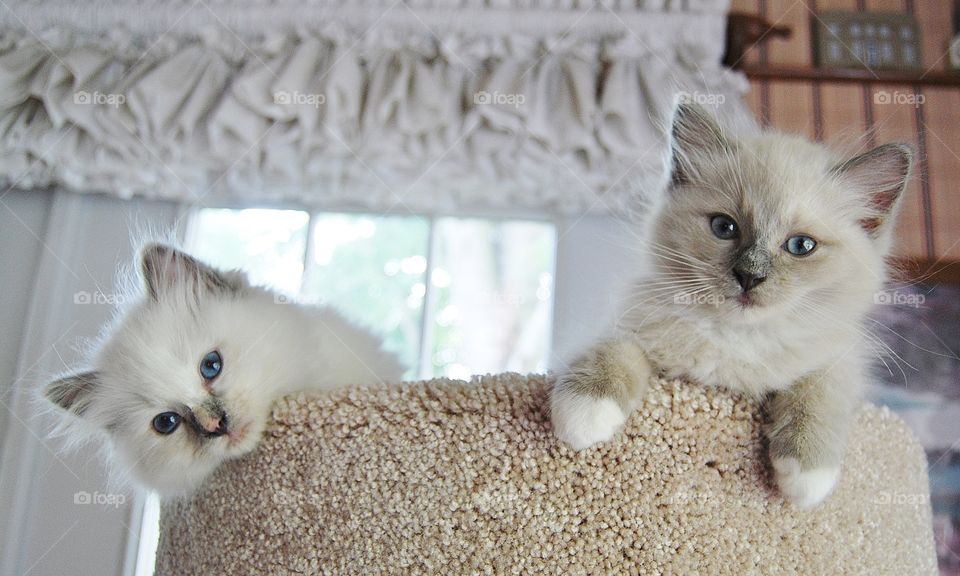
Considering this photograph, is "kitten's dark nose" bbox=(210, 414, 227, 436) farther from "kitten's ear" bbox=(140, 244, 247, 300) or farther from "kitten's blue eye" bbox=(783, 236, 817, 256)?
"kitten's blue eye" bbox=(783, 236, 817, 256)

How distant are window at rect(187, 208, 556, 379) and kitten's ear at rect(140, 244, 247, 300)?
4.11 ft

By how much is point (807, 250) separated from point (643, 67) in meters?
1.47

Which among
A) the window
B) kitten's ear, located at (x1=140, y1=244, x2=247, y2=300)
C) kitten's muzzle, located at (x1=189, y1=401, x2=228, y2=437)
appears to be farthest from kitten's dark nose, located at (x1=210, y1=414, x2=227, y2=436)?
the window

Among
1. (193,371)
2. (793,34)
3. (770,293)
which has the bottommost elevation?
(193,371)

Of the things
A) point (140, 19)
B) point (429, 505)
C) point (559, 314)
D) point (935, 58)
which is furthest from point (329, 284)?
point (935, 58)

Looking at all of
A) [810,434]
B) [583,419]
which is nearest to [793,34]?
[810,434]

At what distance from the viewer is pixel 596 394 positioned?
803 millimetres

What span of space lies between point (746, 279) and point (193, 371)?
85 centimetres

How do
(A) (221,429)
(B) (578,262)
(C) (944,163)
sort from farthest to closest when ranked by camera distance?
(B) (578,262)
(C) (944,163)
(A) (221,429)

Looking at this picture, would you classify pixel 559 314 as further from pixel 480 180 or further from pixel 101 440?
pixel 101 440

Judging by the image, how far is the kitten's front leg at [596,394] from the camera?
0.78 m

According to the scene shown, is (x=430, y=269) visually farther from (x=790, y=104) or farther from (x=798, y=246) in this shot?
(x=798, y=246)

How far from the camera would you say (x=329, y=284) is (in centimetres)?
256

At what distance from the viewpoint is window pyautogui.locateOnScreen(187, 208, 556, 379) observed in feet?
8.30
